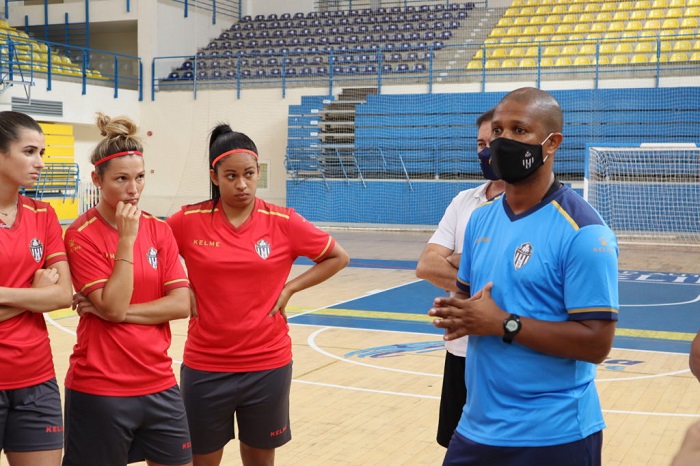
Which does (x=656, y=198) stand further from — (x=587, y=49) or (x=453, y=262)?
(x=453, y=262)

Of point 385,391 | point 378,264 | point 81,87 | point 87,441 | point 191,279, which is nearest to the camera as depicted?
point 87,441

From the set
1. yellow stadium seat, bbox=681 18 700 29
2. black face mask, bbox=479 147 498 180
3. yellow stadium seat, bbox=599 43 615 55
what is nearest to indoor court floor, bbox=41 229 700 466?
black face mask, bbox=479 147 498 180

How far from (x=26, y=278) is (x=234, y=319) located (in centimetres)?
84

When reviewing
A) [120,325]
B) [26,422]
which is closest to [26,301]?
[120,325]

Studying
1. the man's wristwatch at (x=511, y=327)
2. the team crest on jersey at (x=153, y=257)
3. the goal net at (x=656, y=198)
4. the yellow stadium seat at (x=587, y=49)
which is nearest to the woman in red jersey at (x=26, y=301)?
the team crest on jersey at (x=153, y=257)

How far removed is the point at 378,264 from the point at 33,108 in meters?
11.8

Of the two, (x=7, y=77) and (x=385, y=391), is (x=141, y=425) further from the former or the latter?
(x=7, y=77)

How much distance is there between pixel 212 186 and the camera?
3.77m

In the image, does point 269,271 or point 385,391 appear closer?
point 269,271

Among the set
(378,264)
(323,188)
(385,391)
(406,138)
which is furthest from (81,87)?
(385,391)

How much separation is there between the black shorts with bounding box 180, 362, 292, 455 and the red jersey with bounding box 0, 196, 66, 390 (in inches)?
23.2

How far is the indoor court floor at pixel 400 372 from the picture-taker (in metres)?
5.15

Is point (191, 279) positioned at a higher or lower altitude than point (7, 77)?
lower

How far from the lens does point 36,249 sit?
3.18 meters
